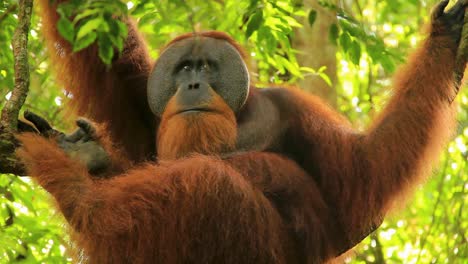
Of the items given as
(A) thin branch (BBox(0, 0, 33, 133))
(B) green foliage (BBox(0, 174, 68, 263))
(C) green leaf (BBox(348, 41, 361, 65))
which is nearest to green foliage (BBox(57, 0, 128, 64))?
(A) thin branch (BBox(0, 0, 33, 133))

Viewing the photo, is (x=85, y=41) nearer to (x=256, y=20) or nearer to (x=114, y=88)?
(x=256, y=20)

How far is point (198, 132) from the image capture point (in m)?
5.70

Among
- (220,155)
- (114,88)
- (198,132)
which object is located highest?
(114,88)

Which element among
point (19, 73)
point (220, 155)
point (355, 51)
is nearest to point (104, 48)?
point (19, 73)

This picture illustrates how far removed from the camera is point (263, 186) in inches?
222

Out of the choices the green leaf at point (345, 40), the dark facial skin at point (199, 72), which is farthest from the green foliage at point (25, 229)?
the green leaf at point (345, 40)

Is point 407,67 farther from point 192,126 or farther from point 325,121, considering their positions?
point 192,126

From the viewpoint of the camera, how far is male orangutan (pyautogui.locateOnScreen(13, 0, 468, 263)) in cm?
514

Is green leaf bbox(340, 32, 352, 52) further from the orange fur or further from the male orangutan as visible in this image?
the orange fur

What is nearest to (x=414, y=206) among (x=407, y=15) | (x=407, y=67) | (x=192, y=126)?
(x=407, y=15)

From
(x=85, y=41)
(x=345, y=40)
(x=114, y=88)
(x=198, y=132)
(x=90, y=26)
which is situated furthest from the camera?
(x=114, y=88)

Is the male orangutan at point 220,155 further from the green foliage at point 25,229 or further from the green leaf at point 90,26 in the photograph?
the green leaf at point 90,26

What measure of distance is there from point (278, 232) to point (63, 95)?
2.50 meters

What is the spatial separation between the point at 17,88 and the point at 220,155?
1.69 m
